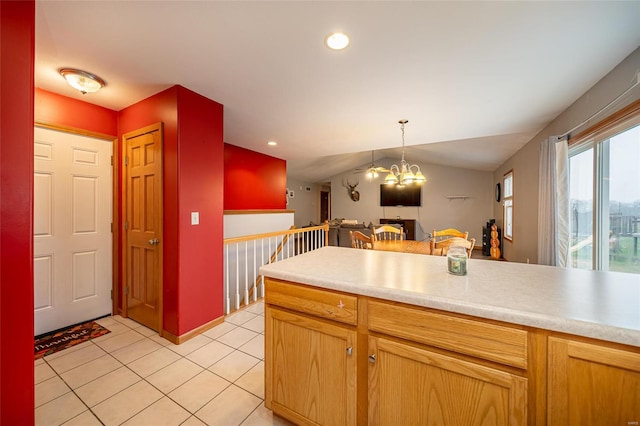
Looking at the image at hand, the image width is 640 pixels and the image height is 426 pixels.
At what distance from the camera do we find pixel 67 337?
88.7 inches

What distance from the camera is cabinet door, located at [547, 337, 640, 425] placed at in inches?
28.3

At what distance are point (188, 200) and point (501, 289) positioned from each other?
233 centimetres

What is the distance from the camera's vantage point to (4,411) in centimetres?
93

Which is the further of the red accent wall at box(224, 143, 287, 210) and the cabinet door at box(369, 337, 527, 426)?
the red accent wall at box(224, 143, 287, 210)

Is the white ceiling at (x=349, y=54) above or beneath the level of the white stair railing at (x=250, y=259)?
above

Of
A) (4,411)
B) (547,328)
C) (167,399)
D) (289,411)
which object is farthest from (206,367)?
(547,328)

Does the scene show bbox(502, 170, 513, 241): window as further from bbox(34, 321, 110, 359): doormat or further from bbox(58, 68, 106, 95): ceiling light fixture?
bbox(34, 321, 110, 359): doormat

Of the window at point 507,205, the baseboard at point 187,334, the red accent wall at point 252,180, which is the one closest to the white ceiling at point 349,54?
the red accent wall at point 252,180

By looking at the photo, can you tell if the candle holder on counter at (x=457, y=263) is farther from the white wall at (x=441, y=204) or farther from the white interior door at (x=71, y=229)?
the white wall at (x=441, y=204)

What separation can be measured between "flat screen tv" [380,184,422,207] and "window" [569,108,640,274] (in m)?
5.20

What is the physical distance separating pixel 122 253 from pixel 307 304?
2.51m

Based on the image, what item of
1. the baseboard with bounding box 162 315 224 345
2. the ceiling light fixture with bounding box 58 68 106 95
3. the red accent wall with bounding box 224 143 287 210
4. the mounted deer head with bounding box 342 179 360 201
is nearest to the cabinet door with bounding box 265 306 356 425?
the baseboard with bounding box 162 315 224 345

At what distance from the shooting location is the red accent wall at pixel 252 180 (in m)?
4.39

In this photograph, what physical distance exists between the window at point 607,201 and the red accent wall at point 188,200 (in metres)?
3.38
